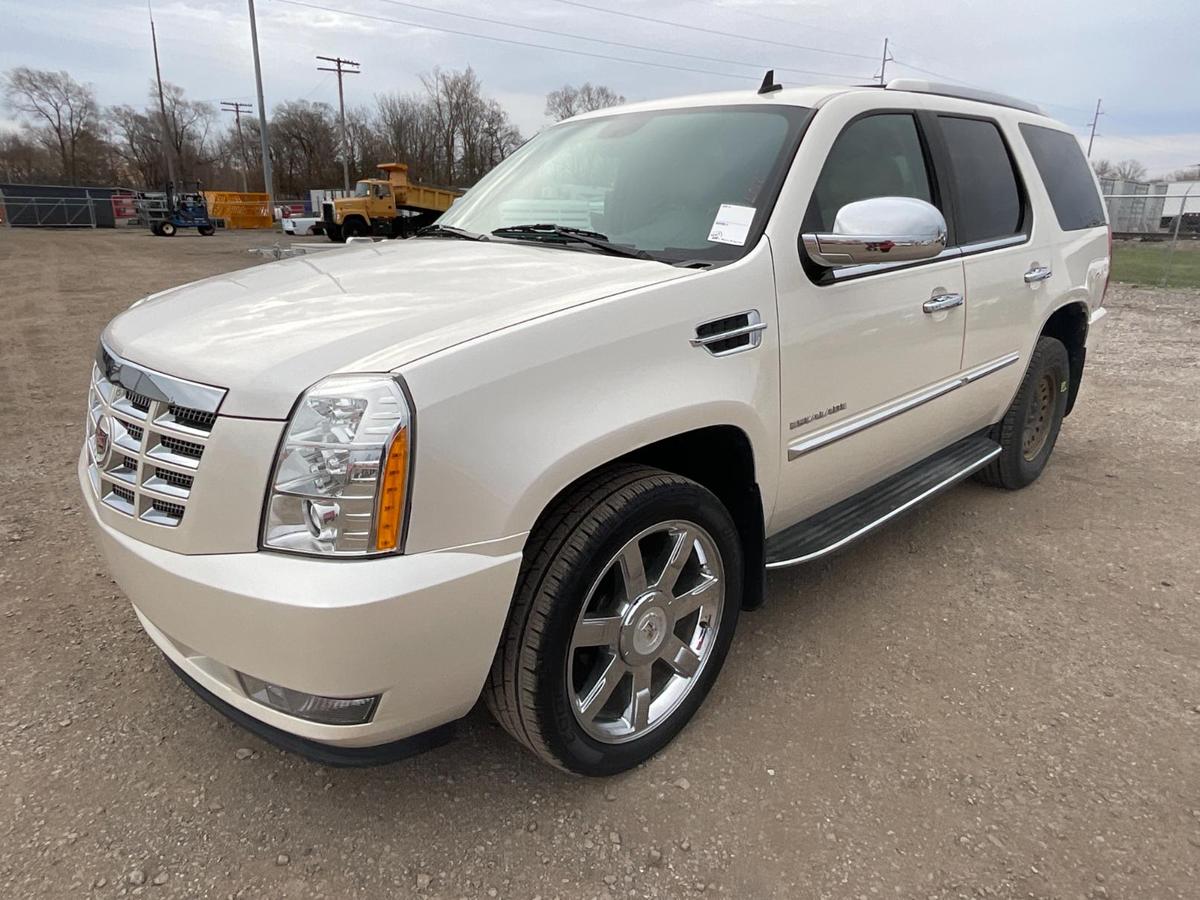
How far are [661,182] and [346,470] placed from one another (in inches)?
64.9

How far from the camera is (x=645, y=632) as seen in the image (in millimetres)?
2211

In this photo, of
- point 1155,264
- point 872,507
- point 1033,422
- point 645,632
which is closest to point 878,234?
point 872,507

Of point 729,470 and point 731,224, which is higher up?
point 731,224

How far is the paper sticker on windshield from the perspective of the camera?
240 cm

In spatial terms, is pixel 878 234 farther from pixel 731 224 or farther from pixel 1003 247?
pixel 1003 247

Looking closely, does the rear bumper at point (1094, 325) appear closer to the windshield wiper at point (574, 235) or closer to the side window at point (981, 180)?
the side window at point (981, 180)

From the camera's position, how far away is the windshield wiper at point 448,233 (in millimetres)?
3025

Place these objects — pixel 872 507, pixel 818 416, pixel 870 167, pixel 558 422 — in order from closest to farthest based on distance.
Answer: pixel 558 422 < pixel 818 416 < pixel 870 167 < pixel 872 507

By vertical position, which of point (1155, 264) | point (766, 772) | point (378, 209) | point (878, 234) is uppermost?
point (378, 209)

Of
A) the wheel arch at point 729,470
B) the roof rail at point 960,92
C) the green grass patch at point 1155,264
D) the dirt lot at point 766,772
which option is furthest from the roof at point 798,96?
the green grass patch at point 1155,264

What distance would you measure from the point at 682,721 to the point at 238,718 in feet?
4.00

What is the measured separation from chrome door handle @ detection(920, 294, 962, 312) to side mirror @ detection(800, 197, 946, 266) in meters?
0.56

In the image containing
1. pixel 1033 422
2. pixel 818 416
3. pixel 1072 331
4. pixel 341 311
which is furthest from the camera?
pixel 1072 331

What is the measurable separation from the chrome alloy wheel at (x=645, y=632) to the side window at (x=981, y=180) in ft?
6.31
